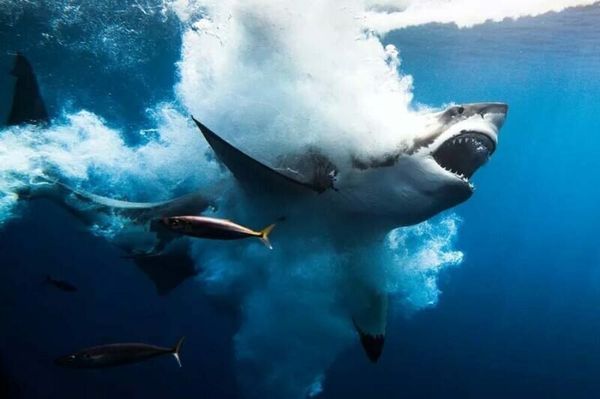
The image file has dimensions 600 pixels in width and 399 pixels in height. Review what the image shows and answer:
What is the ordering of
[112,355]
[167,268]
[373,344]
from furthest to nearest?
[167,268] < [373,344] < [112,355]

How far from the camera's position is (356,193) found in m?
6.33

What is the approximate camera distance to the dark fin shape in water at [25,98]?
9.63 meters

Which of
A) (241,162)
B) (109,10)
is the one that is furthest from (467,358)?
(109,10)

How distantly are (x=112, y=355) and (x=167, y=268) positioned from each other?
4.47m

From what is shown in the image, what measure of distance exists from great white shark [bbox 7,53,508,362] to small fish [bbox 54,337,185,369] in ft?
8.22

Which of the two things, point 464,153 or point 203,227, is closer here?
point 203,227

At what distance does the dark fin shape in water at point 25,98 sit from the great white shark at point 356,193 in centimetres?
302

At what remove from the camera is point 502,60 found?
30.2 m

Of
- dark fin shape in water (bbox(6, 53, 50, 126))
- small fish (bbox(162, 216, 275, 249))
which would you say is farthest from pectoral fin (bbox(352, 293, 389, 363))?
dark fin shape in water (bbox(6, 53, 50, 126))

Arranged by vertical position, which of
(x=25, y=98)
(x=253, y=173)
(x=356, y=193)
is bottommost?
(x=253, y=173)

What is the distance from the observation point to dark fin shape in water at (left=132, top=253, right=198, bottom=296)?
331 inches

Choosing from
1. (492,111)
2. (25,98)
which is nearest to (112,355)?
(492,111)

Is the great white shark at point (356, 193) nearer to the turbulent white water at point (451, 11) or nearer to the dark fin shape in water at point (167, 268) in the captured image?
the dark fin shape in water at point (167, 268)

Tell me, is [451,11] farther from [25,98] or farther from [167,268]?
[167,268]
